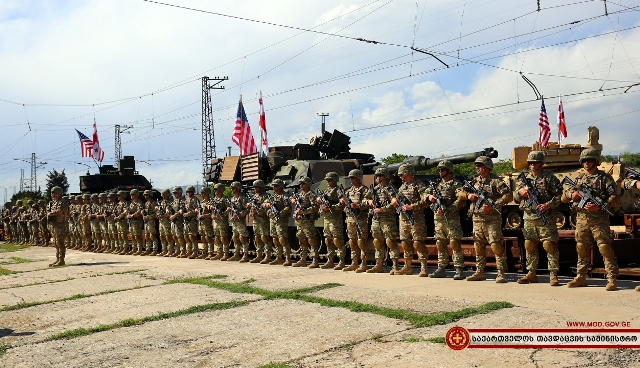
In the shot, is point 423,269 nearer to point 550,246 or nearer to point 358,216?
point 358,216

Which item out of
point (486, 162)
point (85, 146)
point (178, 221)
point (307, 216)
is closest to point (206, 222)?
point (178, 221)

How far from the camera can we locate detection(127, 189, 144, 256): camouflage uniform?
20.9 m

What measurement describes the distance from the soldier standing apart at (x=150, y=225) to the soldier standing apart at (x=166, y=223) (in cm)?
48

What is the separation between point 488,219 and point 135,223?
14.1 metres

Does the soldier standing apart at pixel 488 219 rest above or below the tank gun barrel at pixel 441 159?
below

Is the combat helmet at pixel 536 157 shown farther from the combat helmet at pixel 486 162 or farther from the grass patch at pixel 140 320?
the grass patch at pixel 140 320

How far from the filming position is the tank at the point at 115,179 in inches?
1155

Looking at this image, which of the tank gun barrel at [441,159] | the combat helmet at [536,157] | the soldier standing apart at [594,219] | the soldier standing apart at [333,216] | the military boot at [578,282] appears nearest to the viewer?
the soldier standing apart at [594,219]

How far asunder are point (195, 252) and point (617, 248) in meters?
11.6

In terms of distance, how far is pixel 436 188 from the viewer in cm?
1086

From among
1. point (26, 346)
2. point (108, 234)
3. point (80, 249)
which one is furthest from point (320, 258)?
point (80, 249)

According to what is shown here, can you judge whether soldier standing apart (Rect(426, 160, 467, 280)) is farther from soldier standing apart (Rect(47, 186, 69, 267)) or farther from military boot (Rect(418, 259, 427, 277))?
soldier standing apart (Rect(47, 186, 69, 267))

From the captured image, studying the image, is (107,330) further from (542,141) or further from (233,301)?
(542,141)

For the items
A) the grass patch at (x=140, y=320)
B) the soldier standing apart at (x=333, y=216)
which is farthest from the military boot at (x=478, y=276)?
the grass patch at (x=140, y=320)
